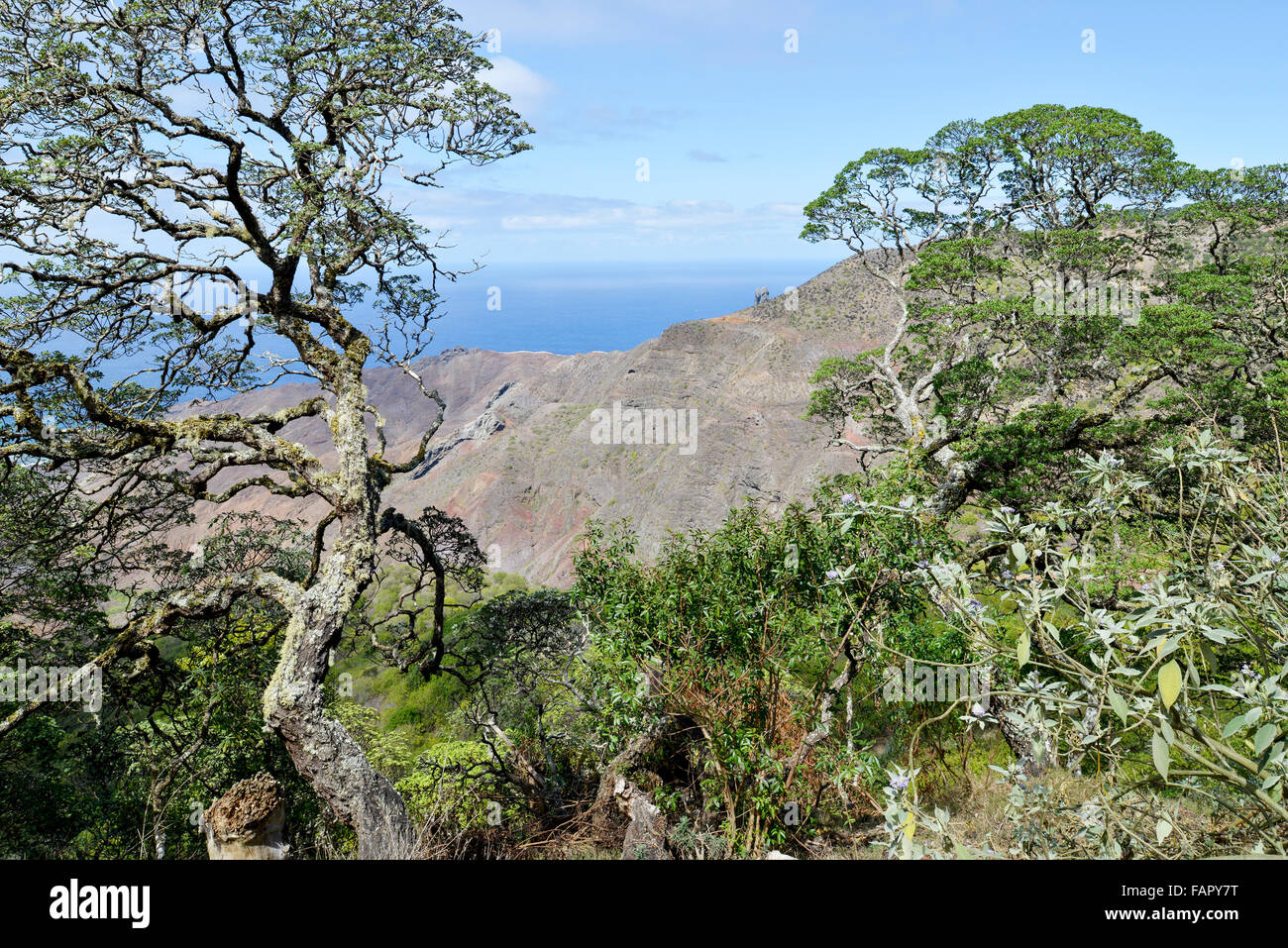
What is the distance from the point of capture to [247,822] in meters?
4.32

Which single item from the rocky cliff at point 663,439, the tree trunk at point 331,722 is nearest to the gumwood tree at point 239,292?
the tree trunk at point 331,722

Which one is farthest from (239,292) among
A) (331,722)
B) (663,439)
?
(663,439)


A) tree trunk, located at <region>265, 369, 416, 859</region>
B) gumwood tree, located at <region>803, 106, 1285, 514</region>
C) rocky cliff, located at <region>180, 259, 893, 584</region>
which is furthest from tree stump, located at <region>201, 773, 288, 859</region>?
rocky cliff, located at <region>180, 259, 893, 584</region>

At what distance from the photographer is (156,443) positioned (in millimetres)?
7422

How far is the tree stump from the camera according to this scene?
4301mm

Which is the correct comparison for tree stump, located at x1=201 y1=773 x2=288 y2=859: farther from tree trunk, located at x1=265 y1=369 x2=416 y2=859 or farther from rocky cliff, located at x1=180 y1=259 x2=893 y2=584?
rocky cliff, located at x1=180 y1=259 x2=893 y2=584

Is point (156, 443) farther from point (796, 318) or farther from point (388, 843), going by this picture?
point (796, 318)

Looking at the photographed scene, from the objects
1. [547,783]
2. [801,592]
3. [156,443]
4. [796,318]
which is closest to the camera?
[801,592]

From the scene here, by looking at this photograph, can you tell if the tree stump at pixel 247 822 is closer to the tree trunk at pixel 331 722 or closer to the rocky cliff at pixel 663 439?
the tree trunk at pixel 331 722

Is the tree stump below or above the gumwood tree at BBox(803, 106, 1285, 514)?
below

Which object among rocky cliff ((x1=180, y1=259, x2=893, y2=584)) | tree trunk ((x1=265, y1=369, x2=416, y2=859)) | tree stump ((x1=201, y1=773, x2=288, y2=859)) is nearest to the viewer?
tree stump ((x1=201, y1=773, x2=288, y2=859))

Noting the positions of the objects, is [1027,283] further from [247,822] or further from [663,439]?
[663,439]
